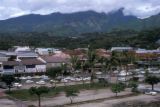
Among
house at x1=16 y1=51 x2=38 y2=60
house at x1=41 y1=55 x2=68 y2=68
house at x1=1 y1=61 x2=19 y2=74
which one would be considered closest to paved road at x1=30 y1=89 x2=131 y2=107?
house at x1=1 y1=61 x2=19 y2=74

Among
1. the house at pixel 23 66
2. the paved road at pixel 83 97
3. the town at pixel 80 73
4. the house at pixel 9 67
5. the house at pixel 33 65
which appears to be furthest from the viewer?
the house at pixel 33 65

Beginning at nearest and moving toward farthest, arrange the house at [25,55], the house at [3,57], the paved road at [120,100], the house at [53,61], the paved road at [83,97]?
the paved road at [120,100] → the paved road at [83,97] → the house at [3,57] → the house at [53,61] → the house at [25,55]

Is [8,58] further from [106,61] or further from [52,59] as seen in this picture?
[106,61]

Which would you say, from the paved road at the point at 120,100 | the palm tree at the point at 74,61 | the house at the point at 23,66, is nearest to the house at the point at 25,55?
the house at the point at 23,66

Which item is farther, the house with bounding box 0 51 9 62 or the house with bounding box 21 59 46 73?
the house with bounding box 0 51 9 62

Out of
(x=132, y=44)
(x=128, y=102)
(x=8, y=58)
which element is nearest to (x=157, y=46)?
(x=132, y=44)

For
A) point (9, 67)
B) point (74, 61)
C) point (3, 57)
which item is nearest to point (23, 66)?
point (9, 67)

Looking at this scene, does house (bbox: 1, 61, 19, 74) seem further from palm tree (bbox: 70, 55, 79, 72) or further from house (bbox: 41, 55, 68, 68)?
palm tree (bbox: 70, 55, 79, 72)

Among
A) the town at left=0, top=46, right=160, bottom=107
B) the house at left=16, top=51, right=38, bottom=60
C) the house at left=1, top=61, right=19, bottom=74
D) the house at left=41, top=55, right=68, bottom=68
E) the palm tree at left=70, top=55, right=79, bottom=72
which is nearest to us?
the town at left=0, top=46, right=160, bottom=107

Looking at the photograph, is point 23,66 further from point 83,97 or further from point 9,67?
point 83,97

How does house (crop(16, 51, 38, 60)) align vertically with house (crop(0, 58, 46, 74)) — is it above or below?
above

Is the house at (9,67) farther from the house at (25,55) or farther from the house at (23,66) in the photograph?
the house at (25,55)
